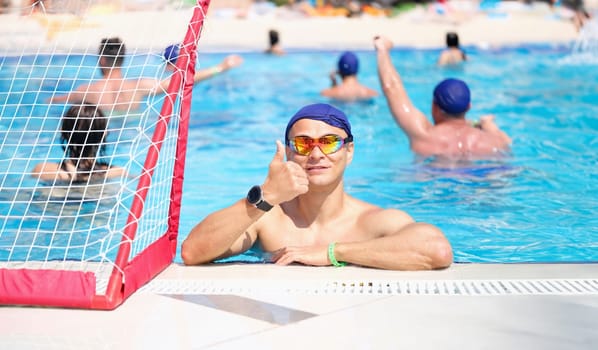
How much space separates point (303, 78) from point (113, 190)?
6876 millimetres

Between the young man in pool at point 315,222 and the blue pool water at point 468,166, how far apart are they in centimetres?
72

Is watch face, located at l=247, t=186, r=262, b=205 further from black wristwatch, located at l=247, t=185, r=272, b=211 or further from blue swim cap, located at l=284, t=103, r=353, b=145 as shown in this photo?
blue swim cap, located at l=284, t=103, r=353, b=145

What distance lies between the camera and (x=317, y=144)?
13.3ft

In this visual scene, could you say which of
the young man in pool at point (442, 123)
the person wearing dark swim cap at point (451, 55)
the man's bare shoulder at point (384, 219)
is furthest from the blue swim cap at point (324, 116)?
the person wearing dark swim cap at point (451, 55)

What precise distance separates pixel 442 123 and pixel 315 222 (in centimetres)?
327

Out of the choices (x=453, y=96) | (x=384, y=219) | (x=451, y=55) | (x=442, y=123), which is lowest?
(x=384, y=219)

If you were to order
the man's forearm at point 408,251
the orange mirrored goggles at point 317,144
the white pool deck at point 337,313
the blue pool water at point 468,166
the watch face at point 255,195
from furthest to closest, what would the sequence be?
the blue pool water at point 468,166, the orange mirrored goggles at point 317,144, the man's forearm at point 408,251, the watch face at point 255,195, the white pool deck at point 337,313

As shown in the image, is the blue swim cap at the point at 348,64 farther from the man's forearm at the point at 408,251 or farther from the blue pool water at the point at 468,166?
the man's forearm at the point at 408,251

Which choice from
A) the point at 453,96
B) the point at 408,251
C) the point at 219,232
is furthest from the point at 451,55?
the point at 219,232

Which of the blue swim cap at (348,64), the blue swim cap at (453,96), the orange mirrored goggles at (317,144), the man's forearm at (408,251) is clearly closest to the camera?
the man's forearm at (408,251)

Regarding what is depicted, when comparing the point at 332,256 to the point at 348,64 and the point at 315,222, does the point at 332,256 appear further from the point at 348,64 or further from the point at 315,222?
the point at 348,64

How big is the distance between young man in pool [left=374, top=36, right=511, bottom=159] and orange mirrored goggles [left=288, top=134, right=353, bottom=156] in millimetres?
3039

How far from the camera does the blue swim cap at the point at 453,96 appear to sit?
706cm

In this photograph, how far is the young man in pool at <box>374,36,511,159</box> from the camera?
7.10 metres
